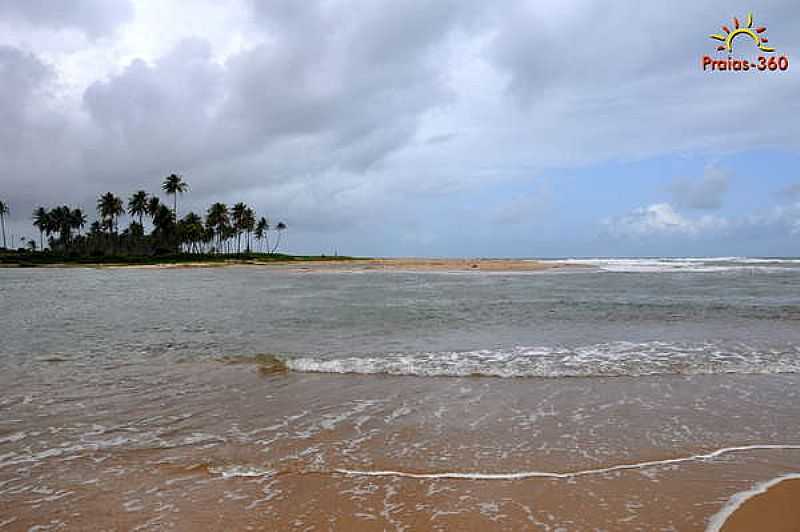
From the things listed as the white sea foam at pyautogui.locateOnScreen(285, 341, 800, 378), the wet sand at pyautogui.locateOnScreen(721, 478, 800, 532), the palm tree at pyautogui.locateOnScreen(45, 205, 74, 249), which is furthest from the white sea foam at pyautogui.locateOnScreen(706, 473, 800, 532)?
the palm tree at pyautogui.locateOnScreen(45, 205, 74, 249)

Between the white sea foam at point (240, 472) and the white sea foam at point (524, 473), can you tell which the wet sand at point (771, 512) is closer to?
the white sea foam at point (524, 473)

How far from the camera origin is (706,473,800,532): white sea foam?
379cm

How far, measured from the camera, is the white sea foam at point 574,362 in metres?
8.95

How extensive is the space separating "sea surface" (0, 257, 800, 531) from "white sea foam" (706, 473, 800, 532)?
0.02m

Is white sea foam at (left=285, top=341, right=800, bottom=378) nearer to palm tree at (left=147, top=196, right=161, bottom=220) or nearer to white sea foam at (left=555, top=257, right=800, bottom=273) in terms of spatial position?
white sea foam at (left=555, top=257, right=800, bottom=273)

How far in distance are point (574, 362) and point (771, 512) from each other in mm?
5664

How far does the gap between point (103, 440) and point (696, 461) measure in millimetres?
6474

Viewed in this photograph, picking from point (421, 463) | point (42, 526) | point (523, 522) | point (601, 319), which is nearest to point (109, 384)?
point (42, 526)

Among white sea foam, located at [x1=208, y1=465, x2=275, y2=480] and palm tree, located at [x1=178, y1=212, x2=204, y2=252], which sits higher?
palm tree, located at [x1=178, y1=212, x2=204, y2=252]

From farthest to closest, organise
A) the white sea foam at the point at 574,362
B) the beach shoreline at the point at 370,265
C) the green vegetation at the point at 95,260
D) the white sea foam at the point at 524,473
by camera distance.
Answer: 1. the green vegetation at the point at 95,260
2. the beach shoreline at the point at 370,265
3. the white sea foam at the point at 574,362
4. the white sea foam at the point at 524,473

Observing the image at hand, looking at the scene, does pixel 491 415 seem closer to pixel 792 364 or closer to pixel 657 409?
pixel 657 409

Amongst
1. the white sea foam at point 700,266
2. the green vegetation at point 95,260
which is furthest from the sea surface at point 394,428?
the green vegetation at point 95,260

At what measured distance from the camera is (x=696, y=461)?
16.5 feet

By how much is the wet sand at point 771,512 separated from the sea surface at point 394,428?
120 millimetres
